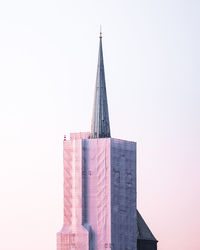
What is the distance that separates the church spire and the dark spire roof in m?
14.5

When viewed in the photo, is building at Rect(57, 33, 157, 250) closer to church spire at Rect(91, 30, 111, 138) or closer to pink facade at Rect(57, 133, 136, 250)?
pink facade at Rect(57, 133, 136, 250)

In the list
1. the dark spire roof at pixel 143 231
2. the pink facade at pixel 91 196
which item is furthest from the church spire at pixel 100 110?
the dark spire roof at pixel 143 231

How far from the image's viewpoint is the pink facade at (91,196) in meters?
114

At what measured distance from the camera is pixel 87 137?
118m

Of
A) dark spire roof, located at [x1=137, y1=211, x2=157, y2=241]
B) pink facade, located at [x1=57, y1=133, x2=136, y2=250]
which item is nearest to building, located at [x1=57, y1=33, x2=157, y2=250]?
pink facade, located at [x1=57, y1=133, x2=136, y2=250]

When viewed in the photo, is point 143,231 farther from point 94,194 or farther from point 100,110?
point 100,110

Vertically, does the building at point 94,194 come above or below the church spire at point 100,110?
below

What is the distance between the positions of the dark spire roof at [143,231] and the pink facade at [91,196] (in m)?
9.17

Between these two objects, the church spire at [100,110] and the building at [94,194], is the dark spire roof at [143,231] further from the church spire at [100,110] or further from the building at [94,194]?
the church spire at [100,110]

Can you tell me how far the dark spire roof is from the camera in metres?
126

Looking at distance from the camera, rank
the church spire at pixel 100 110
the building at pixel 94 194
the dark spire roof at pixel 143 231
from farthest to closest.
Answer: the dark spire roof at pixel 143 231, the church spire at pixel 100 110, the building at pixel 94 194

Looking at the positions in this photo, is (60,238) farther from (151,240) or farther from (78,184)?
(151,240)

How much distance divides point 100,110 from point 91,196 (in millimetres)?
11155

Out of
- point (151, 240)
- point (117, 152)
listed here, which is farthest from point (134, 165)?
point (151, 240)
